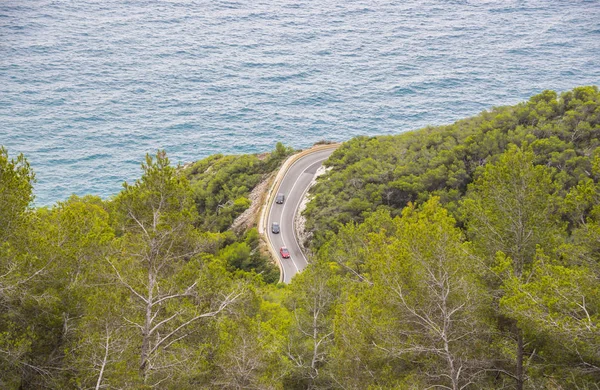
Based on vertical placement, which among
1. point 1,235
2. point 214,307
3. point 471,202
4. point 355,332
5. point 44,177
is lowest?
point 44,177

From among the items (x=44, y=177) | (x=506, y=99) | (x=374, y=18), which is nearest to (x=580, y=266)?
(x=44, y=177)

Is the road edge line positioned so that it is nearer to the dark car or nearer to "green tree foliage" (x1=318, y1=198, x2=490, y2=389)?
the dark car

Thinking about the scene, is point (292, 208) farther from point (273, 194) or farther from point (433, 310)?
point (433, 310)

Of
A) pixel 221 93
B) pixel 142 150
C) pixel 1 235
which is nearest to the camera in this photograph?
pixel 1 235

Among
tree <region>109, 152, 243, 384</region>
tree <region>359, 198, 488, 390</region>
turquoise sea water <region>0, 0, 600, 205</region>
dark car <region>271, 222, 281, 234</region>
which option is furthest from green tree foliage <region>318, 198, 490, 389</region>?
turquoise sea water <region>0, 0, 600, 205</region>

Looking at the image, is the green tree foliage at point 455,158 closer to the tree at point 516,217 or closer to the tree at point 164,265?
the tree at point 516,217

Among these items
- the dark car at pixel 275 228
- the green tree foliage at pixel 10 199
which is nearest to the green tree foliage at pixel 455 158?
the dark car at pixel 275 228

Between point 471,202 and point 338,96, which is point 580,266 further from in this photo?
point 338,96
